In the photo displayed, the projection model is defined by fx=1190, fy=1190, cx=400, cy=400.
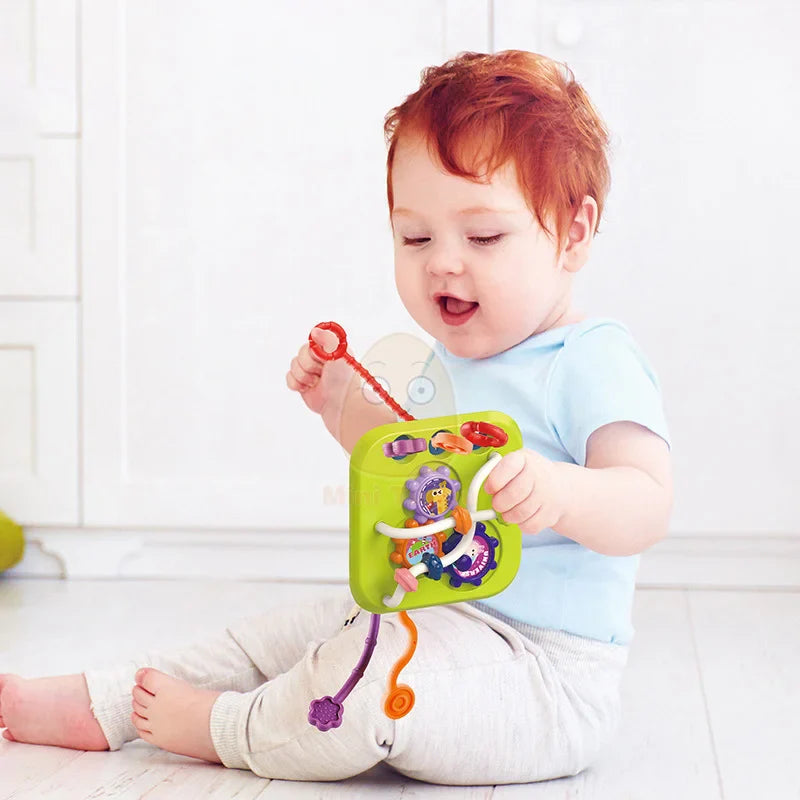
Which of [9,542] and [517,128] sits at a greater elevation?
[517,128]

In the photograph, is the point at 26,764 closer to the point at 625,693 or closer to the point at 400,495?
the point at 400,495

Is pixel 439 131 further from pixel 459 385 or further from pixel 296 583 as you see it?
pixel 296 583

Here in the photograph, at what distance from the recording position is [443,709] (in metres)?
0.76

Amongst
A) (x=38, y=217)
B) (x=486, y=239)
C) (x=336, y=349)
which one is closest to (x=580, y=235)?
(x=486, y=239)

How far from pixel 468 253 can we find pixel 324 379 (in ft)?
0.51

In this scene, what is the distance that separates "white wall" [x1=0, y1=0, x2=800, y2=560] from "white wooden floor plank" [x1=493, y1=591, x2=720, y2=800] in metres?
0.35

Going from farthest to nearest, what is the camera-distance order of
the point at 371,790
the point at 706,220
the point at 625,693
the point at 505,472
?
1. the point at 706,220
2. the point at 625,693
3. the point at 371,790
4. the point at 505,472

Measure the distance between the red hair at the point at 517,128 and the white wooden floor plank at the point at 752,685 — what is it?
0.40 metres

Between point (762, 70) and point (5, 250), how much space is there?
3.24ft

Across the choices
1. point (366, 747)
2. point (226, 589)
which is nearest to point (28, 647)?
point (226, 589)

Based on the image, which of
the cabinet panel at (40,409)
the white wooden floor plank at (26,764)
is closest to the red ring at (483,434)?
the white wooden floor plank at (26,764)

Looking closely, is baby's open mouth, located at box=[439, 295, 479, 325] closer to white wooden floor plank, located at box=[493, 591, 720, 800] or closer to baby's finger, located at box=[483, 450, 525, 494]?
baby's finger, located at box=[483, 450, 525, 494]

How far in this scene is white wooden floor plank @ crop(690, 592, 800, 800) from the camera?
835 millimetres

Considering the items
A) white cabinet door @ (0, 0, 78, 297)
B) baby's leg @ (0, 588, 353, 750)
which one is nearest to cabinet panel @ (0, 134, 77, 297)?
white cabinet door @ (0, 0, 78, 297)
